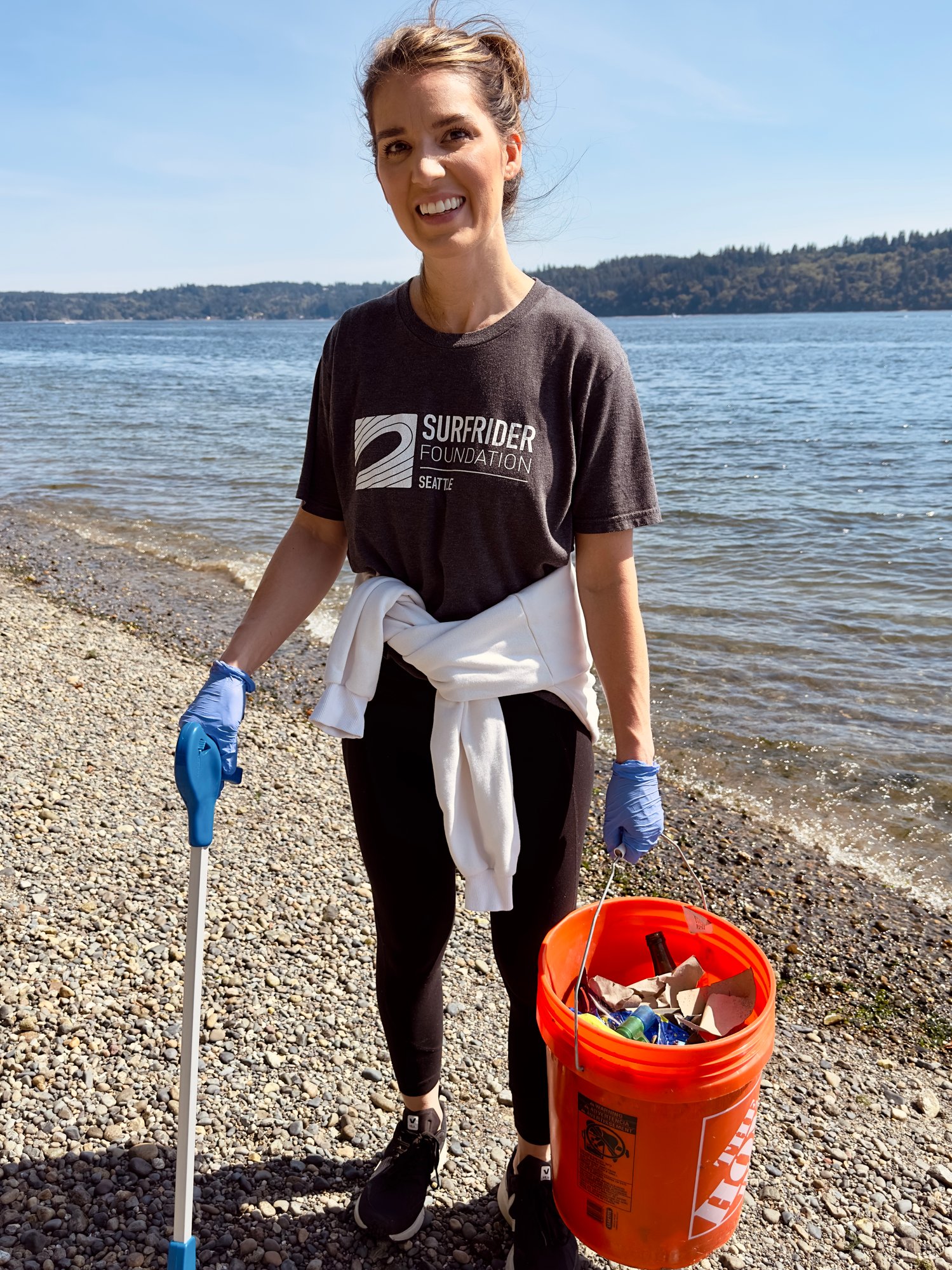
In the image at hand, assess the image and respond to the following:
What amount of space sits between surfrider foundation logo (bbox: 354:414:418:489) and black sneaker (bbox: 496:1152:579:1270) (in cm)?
173

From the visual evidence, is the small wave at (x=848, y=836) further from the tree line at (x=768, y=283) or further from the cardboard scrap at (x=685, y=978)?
the tree line at (x=768, y=283)

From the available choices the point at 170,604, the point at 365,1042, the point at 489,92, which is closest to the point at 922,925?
the point at 365,1042

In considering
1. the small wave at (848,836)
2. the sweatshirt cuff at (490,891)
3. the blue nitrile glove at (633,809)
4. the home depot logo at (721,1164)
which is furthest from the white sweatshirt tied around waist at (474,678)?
the small wave at (848,836)

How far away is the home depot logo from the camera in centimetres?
192

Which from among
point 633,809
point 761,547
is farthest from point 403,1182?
point 761,547

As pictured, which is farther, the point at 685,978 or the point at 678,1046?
the point at 685,978

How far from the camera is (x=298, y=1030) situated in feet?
10.6

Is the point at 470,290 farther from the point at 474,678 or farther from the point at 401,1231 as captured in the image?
the point at 401,1231

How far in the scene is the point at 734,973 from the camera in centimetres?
222

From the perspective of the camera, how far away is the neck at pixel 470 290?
Result: 196cm

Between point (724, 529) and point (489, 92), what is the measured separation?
37.4 ft

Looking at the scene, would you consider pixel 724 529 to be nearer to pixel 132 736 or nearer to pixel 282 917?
pixel 132 736

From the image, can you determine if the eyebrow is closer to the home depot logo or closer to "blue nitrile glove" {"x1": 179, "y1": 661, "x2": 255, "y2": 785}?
"blue nitrile glove" {"x1": 179, "y1": 661, "x2": 255, "y2": 785}

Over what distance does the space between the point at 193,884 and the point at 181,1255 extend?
82 cm
